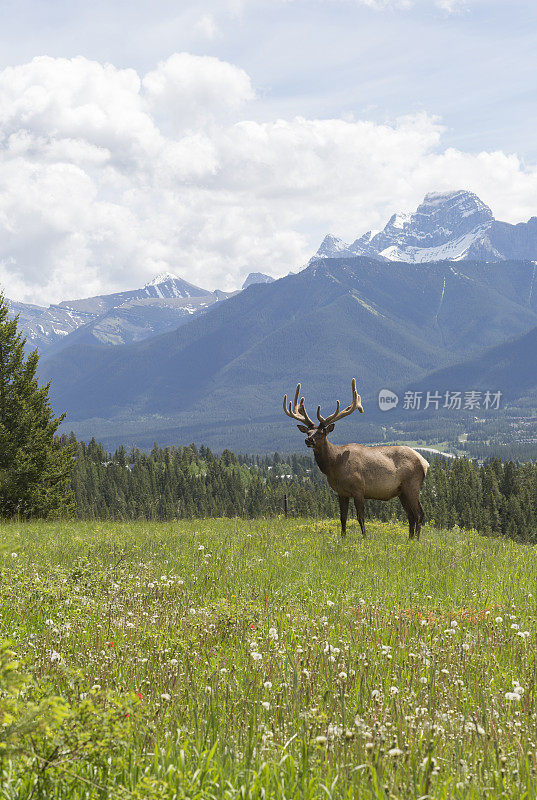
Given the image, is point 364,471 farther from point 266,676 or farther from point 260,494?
point 260,494

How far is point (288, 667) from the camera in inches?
196

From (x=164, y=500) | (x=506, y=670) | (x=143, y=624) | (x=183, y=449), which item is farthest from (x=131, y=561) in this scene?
(x=183, y=449)

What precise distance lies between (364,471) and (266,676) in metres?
11.5

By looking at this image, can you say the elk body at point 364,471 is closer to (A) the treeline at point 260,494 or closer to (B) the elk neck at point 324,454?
(B) the elk neck at point 324,454

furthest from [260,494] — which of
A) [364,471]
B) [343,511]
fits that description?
[364,471]

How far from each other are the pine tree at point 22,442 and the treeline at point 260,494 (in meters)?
82.8

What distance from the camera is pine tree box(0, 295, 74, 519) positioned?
2814cm

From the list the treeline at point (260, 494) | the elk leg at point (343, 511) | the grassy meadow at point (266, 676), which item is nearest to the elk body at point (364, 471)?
the elk leg at point (343, 511)

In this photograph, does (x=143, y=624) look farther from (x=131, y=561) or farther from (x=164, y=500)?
(x=164, y=500)

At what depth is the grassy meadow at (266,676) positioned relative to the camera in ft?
9.75

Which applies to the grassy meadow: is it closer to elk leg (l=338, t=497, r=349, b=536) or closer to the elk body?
elk leg (l=338, t=497, r=349, b=536)

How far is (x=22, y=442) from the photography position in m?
28.9

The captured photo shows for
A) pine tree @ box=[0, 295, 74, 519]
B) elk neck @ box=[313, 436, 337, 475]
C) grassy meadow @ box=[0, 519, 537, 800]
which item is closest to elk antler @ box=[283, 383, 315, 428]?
elk neck @ box=[313, 436, 337, 475]

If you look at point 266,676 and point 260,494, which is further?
point 260,494
